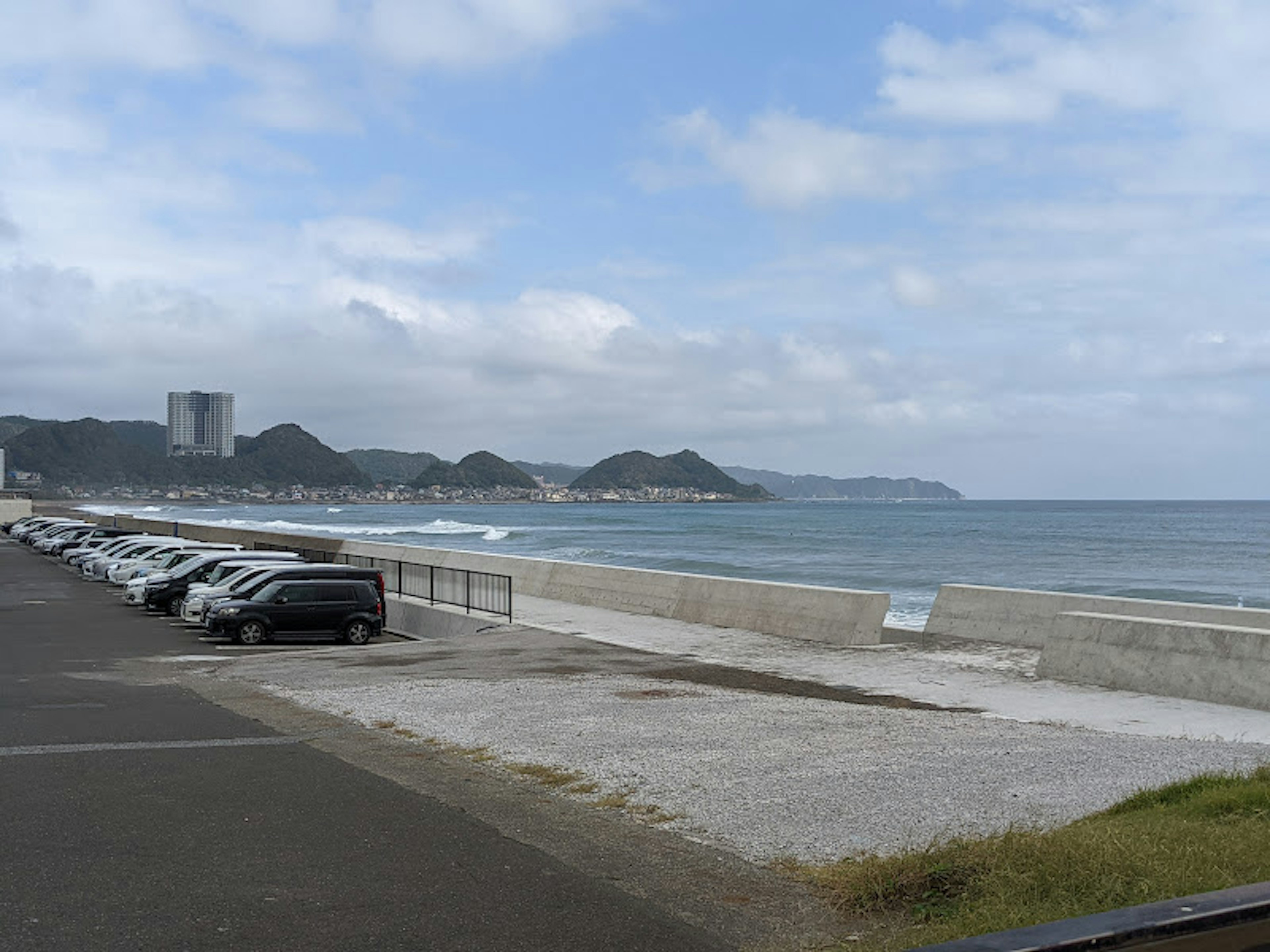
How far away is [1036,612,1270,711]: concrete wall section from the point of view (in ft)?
44.9

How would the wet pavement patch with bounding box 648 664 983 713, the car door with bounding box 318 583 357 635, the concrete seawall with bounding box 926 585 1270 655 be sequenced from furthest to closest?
the car door with bounding box 318 583 357 635, the concrete seawall with bounding box 926 585 1270 655, the wet pavement patch with bounding box 648 664 983 713

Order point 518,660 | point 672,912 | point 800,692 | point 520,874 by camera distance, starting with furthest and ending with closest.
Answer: point 518,660, point 800,692, point 520,874, point 672,912

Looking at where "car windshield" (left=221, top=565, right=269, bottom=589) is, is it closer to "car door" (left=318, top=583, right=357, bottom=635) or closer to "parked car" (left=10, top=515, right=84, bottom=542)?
"car door" (left=318, top=583, right=357, bottom=635)

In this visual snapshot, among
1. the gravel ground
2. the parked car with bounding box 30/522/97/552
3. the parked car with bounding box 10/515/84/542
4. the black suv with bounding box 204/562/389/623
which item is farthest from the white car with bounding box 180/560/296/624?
the parked car with bounding box 10/515/84/542

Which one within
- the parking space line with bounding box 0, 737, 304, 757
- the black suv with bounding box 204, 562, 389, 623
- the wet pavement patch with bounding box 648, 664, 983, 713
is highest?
the black suv with bounding box 204, 562, 389, 623

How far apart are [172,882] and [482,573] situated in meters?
20.5

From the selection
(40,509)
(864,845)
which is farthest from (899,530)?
(864,845)

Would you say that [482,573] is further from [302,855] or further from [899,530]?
[899,530]

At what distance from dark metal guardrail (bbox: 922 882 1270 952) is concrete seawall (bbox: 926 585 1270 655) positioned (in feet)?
39.4

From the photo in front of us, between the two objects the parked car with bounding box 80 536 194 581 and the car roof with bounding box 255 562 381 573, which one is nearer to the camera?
the car roof with bounding box 255 562 381 573

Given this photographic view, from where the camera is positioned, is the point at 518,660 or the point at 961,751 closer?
the point at 961,751

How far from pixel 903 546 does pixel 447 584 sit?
204 ft

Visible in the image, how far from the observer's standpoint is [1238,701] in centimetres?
1363

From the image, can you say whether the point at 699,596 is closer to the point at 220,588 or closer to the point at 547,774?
the point at 220,588
